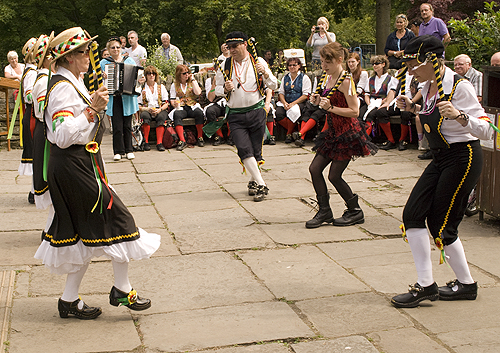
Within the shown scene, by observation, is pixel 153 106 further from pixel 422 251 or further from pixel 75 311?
pixel 422 251

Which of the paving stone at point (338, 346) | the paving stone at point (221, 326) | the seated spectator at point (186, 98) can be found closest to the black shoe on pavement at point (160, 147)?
the seated spectator at point (186, 98)

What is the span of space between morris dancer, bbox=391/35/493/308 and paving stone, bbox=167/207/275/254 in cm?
179

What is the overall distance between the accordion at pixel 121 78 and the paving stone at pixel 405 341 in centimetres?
746

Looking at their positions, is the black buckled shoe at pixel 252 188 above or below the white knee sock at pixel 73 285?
below

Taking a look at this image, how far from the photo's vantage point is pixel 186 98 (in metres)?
11.9

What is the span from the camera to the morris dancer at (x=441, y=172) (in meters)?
4.06

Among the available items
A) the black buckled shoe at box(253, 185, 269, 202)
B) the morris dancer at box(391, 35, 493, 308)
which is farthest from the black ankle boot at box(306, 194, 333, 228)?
the morris dancer at box(391, 35, 493, 308)

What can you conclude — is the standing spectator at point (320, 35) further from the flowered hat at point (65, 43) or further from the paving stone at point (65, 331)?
the paving stone at point (65, 331)

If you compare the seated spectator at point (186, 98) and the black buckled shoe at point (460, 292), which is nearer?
the black buckled shoe at point (460, 292)

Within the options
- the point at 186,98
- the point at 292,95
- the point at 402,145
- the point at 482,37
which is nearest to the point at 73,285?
the point at 402,145

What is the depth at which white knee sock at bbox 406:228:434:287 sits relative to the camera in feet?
13.8

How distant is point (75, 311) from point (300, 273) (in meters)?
1.78

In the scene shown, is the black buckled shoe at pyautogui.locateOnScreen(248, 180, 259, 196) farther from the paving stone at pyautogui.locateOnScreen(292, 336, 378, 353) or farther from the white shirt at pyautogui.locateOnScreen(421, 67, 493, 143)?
the paving stone at pyautogui.locateOnScreen(292, 336, 378, 353)

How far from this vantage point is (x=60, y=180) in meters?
3.88
